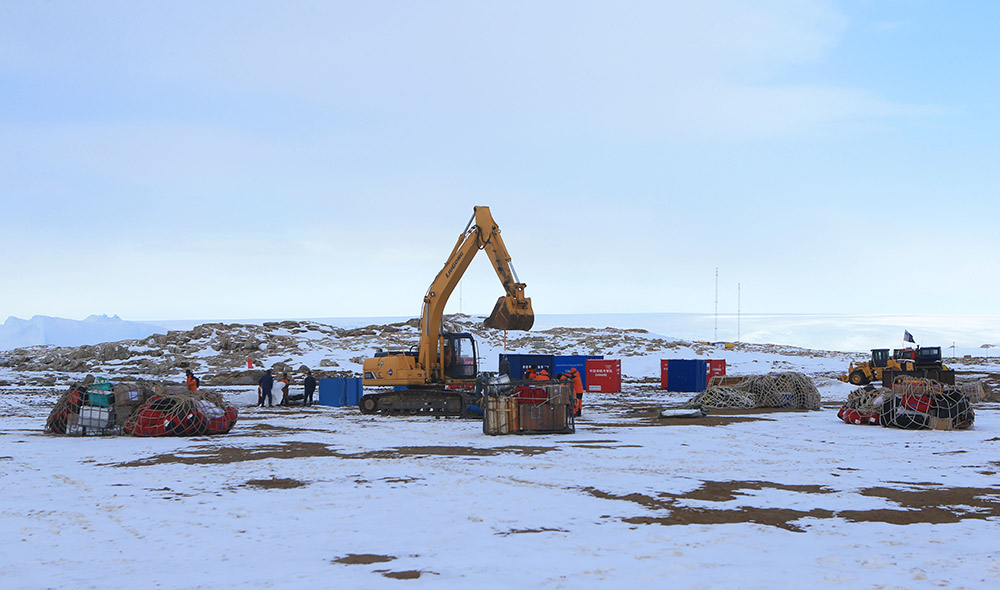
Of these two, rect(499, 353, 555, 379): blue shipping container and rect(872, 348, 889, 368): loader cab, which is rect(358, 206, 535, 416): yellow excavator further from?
rect(872, 348, 889, 368): loader cab

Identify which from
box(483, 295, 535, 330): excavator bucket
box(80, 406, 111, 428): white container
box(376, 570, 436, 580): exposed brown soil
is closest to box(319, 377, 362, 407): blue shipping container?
box(483, 295, 535, 330): excavator bucket

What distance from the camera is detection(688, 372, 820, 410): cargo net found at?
86.2ft

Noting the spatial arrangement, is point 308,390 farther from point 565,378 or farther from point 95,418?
point 95,418

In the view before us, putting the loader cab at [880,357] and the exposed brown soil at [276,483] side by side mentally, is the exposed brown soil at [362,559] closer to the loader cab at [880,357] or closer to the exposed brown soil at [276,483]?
the exposed brown soil at [276,483]

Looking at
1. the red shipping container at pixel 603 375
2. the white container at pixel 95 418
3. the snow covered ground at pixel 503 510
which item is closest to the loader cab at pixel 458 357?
the snow covered ground at pixel 503 510

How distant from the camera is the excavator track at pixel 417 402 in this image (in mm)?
24672

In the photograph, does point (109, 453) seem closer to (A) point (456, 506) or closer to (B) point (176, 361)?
(A) point (456, 506)

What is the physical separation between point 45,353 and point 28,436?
48.2m

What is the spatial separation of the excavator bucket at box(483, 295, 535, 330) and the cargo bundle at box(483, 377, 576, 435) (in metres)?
6.19

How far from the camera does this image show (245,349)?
50.5 meters

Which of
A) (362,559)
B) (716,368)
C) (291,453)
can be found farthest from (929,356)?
(362,559)

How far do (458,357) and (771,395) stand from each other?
966 cm

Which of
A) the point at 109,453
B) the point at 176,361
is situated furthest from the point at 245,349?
the point at 109,453

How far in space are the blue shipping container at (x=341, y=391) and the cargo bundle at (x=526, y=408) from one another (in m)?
12.1
